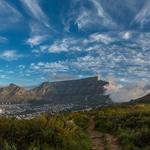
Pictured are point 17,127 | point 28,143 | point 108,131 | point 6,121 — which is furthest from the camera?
point 108,131

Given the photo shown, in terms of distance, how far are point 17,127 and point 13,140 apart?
182cm

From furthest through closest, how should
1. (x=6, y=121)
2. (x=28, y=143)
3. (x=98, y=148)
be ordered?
(x=98, y=148) → (x=6, y=121) → (x=28, y=143)

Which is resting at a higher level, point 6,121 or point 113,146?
point 6,121

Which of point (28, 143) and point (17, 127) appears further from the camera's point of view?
point (17, 127)

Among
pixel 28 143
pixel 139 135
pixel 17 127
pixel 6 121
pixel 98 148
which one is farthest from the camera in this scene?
pixel 139 135

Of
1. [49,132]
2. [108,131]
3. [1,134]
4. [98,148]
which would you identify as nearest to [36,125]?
[49,132]

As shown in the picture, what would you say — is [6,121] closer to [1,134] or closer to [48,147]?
[1,134]

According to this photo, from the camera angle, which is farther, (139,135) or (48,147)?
(139,135)

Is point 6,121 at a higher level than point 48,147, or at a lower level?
higher

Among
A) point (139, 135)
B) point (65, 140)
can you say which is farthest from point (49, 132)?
point (139, 135)

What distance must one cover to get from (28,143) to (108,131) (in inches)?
853

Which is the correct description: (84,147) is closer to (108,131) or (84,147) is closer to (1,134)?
(1,134)

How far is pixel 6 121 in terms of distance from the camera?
2353 centimetres

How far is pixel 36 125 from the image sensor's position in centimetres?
2281
